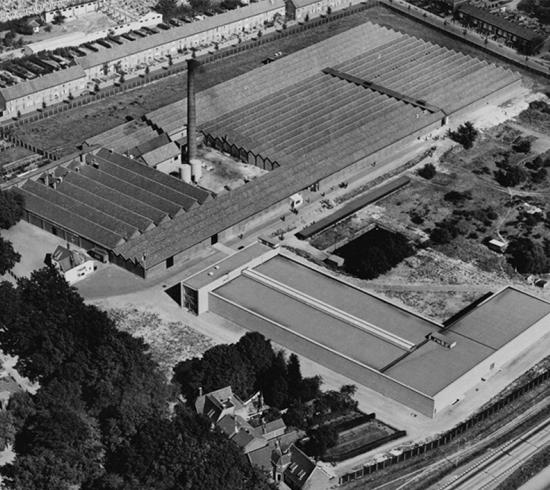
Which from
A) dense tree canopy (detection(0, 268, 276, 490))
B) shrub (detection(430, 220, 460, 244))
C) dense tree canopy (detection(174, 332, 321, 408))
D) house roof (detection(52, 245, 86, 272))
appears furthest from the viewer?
shrub (detection(430, 220, 460, 244))

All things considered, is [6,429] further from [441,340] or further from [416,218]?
[416,218]

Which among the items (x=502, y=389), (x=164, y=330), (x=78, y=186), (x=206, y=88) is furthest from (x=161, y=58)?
(x=502, y=389)

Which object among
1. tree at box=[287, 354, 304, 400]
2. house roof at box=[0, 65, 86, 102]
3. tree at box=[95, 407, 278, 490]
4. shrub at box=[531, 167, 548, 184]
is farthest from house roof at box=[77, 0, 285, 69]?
tree at box=[95, 407, 278, 490]

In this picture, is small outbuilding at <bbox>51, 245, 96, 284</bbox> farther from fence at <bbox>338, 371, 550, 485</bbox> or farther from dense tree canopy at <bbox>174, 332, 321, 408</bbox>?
fence at <bbox>338, 371, 550, 485</bbox>

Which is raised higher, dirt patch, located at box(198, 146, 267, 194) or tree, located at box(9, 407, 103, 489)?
tree, located at box(9, 407, 103, 489)

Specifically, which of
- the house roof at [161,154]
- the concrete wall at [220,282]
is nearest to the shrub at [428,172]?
the concrete wall at [220,282]

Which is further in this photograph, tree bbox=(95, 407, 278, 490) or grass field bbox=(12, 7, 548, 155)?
grass field bbox=(12, 7, 548, 155)

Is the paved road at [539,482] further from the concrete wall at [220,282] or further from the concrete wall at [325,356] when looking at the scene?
the concrete wall at [220,282]
